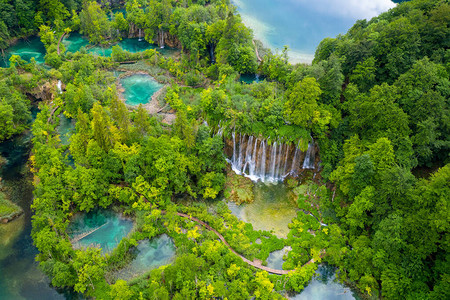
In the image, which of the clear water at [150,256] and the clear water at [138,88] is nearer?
the clear water at [150,256]

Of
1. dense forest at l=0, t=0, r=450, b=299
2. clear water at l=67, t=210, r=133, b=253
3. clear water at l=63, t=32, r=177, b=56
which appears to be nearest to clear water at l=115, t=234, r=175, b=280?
dense forest at l=0, t=0, r=450, b=299

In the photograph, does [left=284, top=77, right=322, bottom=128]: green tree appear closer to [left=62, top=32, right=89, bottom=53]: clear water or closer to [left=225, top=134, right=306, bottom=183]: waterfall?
[left=225, top=134, right=306, bottom=183]: waterfall

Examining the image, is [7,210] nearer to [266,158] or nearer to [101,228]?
[101,228]

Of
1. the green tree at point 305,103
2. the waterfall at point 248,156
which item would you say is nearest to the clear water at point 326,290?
the waterfall at point 248,156

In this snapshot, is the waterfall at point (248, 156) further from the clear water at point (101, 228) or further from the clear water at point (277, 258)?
the clear water at point (101, 228)

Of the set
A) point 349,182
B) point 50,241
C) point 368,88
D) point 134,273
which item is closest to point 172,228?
point 134,273

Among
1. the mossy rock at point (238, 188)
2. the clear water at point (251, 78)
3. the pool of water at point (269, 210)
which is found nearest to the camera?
the pool of water at point (269, 210)

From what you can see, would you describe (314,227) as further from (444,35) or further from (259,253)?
(444,35)
